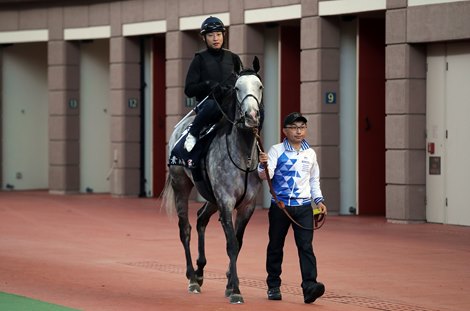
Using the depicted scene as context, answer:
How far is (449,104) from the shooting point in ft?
80.1

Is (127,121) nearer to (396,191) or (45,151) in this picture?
(45,151)

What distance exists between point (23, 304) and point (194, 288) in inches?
83.1

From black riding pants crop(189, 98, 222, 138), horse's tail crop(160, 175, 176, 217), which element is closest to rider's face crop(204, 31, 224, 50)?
black riding pants crop(189, 98, 222, 138)

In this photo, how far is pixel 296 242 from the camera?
13.8 meters

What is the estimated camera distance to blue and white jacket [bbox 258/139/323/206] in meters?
13.6

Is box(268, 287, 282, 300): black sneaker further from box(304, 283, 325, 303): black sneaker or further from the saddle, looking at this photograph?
the saddle

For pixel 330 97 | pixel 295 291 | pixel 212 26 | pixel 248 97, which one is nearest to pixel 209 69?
pixel 212 26

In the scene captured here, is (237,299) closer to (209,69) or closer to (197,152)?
(197,152)

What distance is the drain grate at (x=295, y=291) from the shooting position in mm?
13330

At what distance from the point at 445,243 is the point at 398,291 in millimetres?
6388

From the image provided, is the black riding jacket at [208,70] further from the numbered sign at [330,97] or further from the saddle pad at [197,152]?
the numbered sign at [330,97]

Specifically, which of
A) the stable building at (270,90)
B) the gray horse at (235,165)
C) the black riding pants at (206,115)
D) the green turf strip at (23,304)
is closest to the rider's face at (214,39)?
the black riding pants at (206,115)

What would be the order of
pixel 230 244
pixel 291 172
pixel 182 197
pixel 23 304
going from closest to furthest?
1. pixel 23 304
2. pixel 291 172
3. pixel 230 244
4. pixel 182 197

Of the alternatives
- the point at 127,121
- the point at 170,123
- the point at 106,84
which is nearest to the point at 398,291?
the point at 170,123
